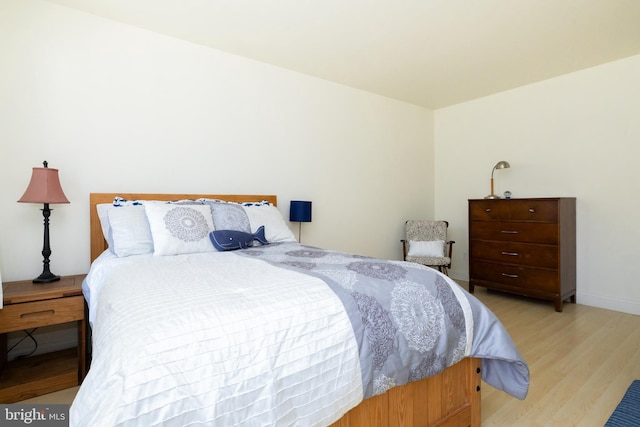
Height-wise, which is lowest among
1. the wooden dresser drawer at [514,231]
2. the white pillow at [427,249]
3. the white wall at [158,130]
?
the white pillow at [427,249]

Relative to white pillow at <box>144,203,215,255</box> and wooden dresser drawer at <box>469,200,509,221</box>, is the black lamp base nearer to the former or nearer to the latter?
white pillow at <box>144,203,215,255</box>

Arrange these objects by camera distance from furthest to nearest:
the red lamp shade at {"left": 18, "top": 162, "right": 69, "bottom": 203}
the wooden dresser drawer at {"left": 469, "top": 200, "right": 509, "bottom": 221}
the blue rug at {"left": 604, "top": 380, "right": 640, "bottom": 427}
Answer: the wooden dresser drawer at {"left": 469, "top": 200, "right": 509, "bottom": 221} → the red lamp shade at {"left": 18, "top": 162, "right": 69, "bottom": 203} → the blue rug at {"left": 604, "top": 380, "right": 640, "bottom": 427}

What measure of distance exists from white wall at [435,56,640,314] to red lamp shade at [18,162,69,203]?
14.7 feet

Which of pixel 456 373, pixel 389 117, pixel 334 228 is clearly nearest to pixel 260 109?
pixel 334 228

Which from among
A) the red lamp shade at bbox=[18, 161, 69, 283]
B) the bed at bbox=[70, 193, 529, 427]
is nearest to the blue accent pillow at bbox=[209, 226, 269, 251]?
the bed at bbox=[70, 193, 529, 427]

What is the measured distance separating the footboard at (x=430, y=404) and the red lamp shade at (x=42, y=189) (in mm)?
2167

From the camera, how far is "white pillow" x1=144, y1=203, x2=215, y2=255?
2.16 metres

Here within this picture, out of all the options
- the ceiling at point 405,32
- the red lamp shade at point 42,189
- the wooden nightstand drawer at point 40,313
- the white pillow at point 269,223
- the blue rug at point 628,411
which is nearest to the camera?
the blue rug at point 628,411

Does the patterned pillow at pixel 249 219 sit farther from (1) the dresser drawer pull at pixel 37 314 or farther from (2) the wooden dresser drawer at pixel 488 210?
(2) the wooden dresser drawer at pixel 488 210

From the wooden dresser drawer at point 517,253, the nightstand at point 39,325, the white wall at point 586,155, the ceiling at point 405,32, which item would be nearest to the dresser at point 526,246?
the wooden dresser drawer at point 517,253

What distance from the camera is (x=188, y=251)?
2.21m

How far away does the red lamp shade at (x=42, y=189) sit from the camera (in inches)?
82.8

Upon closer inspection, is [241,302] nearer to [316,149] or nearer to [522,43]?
[316,149]

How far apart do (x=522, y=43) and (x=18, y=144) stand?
400 cm
